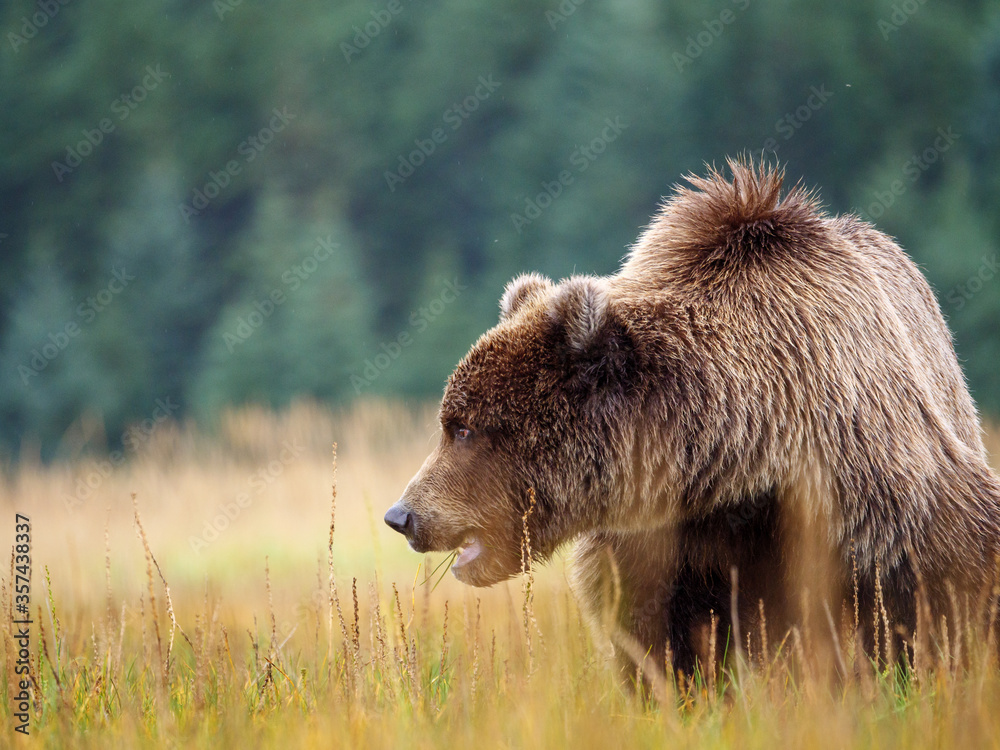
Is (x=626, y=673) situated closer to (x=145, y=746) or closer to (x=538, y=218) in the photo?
(x=145, y=746)

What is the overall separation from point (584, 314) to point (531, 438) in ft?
1.56

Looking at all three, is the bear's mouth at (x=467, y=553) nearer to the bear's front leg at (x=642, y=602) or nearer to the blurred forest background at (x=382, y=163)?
the bear's front leg at (x=642, y=602)

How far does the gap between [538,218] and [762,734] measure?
23.3 m

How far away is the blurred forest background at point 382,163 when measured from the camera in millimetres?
21297

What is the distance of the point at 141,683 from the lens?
11.2 ft

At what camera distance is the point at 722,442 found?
130 inches

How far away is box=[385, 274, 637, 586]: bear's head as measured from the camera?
11.2ft

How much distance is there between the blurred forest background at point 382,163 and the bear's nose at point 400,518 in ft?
49.8

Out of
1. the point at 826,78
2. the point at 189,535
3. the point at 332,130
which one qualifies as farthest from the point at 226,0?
the point at 189,535

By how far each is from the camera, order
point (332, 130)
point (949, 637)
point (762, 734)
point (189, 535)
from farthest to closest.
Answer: point (332, 130)
point (189, 535)
point (949, 637)
point (762, 734)

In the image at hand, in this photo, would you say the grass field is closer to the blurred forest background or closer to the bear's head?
the bear's head

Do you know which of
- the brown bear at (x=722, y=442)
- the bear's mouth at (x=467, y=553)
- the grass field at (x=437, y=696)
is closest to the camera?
the grass field at (x=437, y=696)

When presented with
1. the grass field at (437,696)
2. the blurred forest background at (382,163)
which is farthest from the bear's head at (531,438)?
the blurred forest background at (382,163)

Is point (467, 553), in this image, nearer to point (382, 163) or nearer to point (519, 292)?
point (519, 292)
